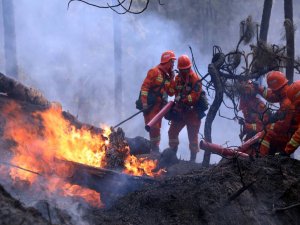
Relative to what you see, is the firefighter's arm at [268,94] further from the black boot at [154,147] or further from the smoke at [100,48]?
the smoke at [100,48]

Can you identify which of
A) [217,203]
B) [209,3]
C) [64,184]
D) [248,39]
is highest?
[209,3]

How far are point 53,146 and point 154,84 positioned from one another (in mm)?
3127

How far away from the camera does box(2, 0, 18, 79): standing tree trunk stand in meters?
11.8

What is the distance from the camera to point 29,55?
14.5 m

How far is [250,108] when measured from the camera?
26.8ft

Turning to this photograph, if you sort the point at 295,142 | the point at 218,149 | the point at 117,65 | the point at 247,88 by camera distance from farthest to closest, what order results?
the point at 117,65 < the point at 247,88 < the point at 218,149 < the point at 295,142

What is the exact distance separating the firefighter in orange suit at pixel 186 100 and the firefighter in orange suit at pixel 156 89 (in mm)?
215

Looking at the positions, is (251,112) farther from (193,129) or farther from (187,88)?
(187,88)

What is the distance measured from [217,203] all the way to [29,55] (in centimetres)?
1217

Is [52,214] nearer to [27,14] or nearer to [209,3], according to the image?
[27,14]

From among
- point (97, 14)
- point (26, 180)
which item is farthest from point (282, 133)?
point (97, 14)

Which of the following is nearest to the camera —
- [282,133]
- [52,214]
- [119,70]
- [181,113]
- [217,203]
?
[52,214]

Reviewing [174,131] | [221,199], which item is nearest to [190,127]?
[174,131]

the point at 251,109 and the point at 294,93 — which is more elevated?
the point at 294,93
